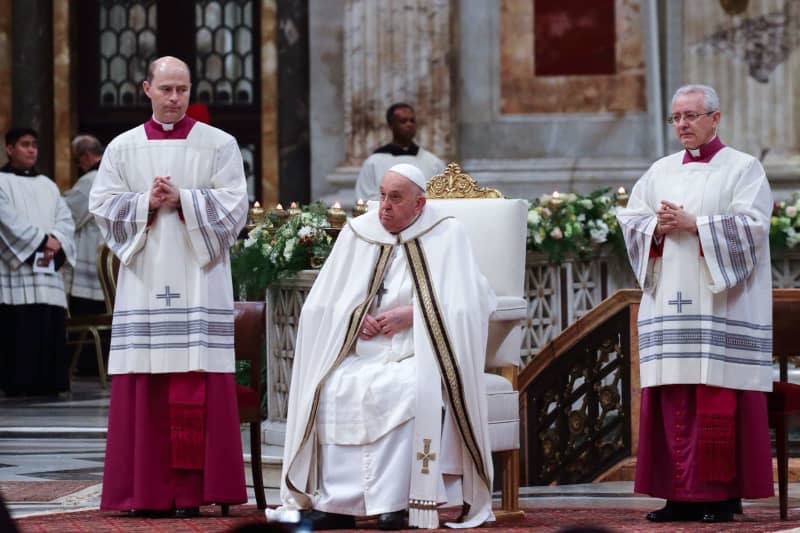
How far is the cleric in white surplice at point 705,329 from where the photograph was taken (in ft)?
23.7

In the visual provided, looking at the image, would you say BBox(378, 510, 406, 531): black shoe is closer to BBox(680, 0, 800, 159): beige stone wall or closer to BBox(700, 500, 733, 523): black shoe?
BBox(700, 500, 733, 523): black shoe

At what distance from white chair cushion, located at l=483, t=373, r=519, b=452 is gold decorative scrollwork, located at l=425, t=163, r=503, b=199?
854 millimetres

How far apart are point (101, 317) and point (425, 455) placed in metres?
6.44

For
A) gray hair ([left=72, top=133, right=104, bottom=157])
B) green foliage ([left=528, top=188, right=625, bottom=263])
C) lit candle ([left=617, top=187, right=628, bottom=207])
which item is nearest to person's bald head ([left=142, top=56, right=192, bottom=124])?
green foliage ([left=528, top=188, right=625, bottom=263])

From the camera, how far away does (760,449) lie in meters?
7.27

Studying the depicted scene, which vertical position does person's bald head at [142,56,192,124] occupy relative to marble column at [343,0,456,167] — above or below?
below

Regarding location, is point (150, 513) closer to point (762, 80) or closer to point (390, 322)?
point (390, 322)

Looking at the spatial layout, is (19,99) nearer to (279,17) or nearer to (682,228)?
(279,17)

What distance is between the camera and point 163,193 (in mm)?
7309

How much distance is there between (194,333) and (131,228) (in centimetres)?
49

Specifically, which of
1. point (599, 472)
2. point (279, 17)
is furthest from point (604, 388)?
point (279, 17)

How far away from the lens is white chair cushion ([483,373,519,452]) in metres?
7.23

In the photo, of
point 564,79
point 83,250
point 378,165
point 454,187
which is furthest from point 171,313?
point 564,79

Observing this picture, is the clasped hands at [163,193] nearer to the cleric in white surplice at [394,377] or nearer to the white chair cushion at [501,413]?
the cleric in white surplice at [394,377]
